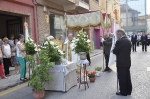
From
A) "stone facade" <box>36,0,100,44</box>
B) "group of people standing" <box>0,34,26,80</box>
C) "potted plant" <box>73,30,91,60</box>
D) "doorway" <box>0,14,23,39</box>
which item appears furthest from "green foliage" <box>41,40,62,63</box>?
"stone facade" <box>36,0,100,44</box>

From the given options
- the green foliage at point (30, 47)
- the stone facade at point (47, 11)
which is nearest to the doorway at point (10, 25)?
the stone facade at point (47, 11)

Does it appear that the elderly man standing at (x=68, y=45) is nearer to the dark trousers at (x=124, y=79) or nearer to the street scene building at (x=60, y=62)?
the street scene building at (x=60, y=62)

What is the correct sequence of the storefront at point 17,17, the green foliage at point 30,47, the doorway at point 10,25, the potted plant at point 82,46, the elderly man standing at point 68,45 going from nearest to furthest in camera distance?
the potted plant at point 82,46
the green foliage at point 30,47
the elderly man standing at point 68,45
the storefront at point 17,17
the doorway at point 10,25

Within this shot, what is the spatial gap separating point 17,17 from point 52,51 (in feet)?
22.6

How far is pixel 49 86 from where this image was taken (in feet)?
20.7

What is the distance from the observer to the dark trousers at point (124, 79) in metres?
5.70

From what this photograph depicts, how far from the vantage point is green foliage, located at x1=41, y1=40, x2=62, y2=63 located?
6016mm

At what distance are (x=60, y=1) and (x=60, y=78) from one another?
9453 mm

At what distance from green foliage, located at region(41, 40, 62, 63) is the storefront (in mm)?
4520

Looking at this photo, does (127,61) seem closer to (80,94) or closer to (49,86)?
(80,94)

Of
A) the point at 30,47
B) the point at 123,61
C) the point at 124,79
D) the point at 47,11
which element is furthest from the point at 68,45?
the point at 47,11

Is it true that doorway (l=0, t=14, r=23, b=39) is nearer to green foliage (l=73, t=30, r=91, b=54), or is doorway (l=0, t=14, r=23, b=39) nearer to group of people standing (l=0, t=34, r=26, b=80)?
group of people standing (l=0, t=34, r=26, b=80)

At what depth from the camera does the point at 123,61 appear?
18.5 feet

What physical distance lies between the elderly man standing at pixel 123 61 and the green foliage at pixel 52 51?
1734mm
